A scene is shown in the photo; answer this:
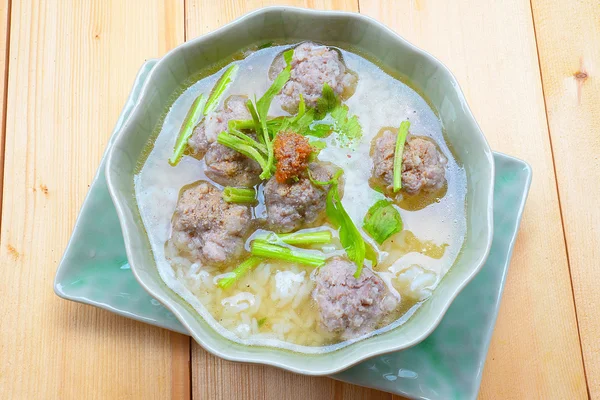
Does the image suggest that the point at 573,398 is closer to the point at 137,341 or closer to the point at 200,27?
the point at 137,341

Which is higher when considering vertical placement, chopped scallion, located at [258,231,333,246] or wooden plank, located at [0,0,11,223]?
wooden plank, located at [0,0,11,223]

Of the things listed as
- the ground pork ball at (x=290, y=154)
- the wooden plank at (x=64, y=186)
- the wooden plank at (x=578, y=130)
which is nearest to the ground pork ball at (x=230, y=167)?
the ground pork ball at (x=290, y=154)

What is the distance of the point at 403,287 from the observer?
7.18 feet

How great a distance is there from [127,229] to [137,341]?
2.09 feet

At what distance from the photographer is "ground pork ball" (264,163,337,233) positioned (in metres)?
2.14

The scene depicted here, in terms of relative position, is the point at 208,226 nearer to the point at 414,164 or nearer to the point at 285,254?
the point at 285,254

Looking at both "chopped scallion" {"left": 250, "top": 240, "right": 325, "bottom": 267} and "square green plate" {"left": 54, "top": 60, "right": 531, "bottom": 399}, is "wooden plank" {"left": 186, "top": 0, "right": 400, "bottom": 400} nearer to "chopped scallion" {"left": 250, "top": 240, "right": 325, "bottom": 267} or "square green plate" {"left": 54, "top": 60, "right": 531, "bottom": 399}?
"square green plate" {"left": 54, "top": 60, "right": 531, "bottom": 399}

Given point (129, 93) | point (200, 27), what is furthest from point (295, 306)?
point (200, 27)

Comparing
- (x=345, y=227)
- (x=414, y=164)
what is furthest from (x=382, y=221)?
(x=414, y=164)

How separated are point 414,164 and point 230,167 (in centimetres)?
71

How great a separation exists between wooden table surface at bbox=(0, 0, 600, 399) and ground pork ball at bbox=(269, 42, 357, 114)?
49cm

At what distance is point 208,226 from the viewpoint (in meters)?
2.16

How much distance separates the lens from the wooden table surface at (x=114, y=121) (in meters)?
2.41

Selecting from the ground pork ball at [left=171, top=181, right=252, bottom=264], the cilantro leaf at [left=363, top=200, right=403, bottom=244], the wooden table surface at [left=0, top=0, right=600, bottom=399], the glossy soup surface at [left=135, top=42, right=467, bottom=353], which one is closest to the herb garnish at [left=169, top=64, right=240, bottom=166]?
the glossy soup surface at [left=135, top=42, right=467, bottom=353]
